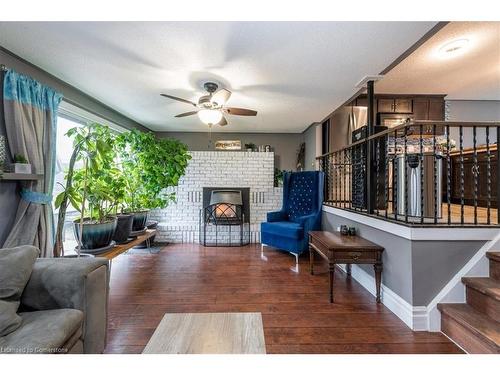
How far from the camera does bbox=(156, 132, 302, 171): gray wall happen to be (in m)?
5.42

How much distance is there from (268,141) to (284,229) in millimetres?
2532

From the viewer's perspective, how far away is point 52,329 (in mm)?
1104

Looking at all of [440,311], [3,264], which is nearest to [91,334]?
[3,264]

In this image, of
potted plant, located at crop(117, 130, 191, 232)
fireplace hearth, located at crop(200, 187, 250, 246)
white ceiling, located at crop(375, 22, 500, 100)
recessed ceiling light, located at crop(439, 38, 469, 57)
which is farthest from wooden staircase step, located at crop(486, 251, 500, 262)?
potted plant, located at crop(117, 130, 191, 232)

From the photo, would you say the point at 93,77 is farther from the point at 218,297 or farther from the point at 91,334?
the point at 218,297

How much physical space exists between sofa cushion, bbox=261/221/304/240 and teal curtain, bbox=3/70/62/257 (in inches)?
106

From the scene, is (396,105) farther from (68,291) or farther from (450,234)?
(68,291)

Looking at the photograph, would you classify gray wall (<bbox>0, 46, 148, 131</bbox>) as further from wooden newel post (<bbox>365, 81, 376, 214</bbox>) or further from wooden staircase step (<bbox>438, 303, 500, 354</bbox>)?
wooden staircase step (<bbox>438, 303, 500, 354</bbox>)

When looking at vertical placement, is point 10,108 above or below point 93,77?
below

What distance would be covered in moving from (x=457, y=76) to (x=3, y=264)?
514 centimetres

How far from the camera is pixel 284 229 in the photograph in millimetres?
3580

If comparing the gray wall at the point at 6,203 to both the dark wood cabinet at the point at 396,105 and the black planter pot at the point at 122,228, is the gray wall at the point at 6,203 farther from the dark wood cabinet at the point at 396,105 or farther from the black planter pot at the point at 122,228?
the dark wood cabinet at the point at 396,105

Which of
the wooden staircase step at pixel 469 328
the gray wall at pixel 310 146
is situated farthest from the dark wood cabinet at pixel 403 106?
the wooden staircase step at pixel 469 328

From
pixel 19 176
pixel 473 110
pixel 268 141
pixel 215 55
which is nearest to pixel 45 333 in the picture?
pixel 19 176
